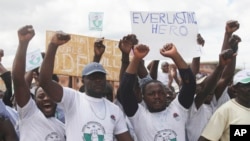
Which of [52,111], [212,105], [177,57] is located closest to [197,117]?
[212,105]

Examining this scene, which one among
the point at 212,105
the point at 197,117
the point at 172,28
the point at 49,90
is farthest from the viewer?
the point at 172,28

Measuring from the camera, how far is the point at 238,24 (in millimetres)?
4816

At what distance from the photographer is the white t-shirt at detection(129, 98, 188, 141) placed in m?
4.00

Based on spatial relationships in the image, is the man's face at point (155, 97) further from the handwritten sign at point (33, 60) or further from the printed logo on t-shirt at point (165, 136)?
the handwritten sign at point (33, 60)

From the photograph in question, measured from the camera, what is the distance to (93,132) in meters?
3.79

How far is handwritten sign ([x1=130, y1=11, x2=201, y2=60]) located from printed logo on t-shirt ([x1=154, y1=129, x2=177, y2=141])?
1.28 meters

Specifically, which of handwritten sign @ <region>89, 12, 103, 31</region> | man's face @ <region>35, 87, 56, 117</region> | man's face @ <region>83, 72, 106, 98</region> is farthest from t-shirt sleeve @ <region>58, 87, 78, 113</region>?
handwritten sign @ <region>89, 12, 103, 31</region>

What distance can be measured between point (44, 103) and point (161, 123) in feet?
3.63

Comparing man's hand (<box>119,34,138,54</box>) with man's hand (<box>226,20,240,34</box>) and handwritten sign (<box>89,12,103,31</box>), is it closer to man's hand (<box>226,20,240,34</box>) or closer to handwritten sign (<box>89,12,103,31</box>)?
man's hand (<box>226,20,240,34</box>)

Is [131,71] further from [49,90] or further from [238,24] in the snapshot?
[238,24]

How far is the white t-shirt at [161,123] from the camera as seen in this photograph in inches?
157

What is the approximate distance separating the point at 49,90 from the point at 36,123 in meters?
0.38

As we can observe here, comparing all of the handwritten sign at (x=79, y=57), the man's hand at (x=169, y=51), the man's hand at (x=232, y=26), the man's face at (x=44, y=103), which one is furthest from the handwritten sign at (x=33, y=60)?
the handwritten sign at (x=79, y=57)

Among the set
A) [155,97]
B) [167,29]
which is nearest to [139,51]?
[155,97]
